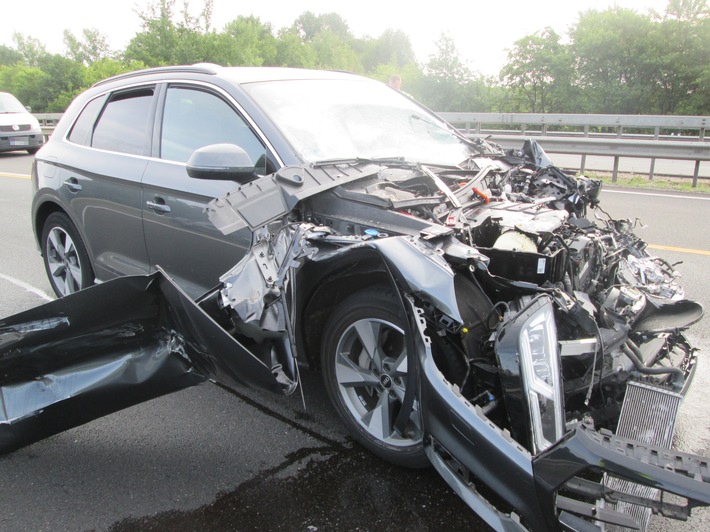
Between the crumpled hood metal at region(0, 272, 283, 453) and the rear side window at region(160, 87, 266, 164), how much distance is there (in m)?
1.07

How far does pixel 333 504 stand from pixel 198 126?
246cm

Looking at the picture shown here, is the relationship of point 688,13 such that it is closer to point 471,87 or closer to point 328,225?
point 471,87

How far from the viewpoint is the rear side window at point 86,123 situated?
4.51m

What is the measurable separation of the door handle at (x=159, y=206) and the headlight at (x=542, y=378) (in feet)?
7.97

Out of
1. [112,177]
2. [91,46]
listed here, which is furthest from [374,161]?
[91,46]

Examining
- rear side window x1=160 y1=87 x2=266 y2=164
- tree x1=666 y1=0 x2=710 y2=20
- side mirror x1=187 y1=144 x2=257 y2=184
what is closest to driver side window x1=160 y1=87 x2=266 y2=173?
rear side window x1=160 y1=87 x2=266 y2=164

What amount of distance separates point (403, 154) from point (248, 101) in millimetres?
1023

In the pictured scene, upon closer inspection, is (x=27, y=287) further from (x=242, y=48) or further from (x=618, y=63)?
(x=618, y=63)

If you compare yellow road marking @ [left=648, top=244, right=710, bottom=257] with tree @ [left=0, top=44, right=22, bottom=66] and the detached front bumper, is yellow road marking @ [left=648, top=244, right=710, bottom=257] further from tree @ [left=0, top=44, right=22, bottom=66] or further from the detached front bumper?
tree @ [left=0, top=44, right=22, bottom=66]

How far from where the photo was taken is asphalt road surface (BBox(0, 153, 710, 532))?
2.40m

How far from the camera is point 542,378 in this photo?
2.04 meters

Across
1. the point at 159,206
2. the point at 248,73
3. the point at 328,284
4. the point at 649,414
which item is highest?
the point at 248,73

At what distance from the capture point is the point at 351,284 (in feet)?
8.87

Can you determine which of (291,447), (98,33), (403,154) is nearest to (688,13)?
(403,154)
